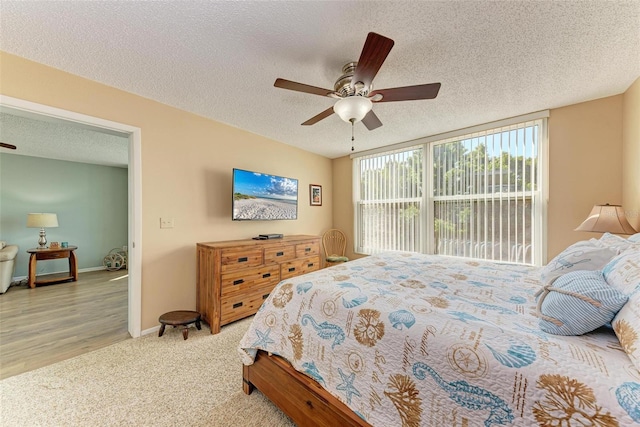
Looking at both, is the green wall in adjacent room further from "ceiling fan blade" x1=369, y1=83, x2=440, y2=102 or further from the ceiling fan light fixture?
"ceiling fan blade" x1=369, y1=83, x2=440, y2=102

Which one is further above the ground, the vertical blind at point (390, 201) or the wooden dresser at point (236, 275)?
the vertical blind at point (390, 201)

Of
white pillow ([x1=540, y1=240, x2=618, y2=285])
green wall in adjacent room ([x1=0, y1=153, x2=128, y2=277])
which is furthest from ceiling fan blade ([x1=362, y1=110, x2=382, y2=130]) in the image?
green wall in adjacent room ([x1=0, y1=153, x2=128, y2=277])

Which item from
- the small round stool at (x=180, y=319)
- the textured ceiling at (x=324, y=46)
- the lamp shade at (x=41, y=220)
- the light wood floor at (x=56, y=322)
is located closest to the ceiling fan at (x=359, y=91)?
the textured ceiling at (x=324, y=46)

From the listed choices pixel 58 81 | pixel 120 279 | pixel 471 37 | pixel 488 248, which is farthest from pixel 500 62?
pixel 120 279

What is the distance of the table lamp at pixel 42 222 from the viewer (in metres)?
4.27

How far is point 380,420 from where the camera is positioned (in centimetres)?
101

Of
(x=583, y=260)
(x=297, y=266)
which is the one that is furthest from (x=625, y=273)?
(x=297, y=266)

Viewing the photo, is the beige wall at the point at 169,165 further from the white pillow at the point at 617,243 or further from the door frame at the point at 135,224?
the white pillow at the point at 617,243

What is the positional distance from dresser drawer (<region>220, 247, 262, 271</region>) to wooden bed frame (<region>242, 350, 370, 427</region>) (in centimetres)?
118

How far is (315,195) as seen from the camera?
455cm

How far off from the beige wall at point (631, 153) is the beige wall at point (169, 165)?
4.05 metres

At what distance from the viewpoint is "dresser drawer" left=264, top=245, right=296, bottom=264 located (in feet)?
9.86

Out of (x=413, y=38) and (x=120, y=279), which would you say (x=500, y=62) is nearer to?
(x=413, y=38)

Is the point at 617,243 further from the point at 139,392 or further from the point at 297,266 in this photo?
the point at 139,392
